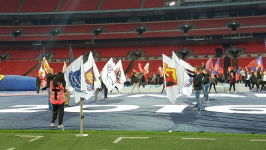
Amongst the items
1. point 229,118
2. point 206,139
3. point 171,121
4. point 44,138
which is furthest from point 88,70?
point 229,118

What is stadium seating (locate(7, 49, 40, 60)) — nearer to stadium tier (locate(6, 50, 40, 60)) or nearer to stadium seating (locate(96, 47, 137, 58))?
stadium tier (locate(6, 50, 40, 60))

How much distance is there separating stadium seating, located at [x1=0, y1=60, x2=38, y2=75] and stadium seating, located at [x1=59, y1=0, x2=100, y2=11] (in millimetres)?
12193

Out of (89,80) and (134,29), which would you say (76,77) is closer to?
(89,80)

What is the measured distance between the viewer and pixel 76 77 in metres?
7.44

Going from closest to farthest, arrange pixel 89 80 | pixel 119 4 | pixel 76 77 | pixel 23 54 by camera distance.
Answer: pixel 76 77 → pixel 89 80 → pixel 23 54 → pixel 119 4

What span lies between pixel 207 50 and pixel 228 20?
6988mm

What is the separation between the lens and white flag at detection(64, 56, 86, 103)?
24.3 feet

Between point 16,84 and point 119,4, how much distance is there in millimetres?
28201

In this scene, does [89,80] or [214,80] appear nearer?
[89,80]

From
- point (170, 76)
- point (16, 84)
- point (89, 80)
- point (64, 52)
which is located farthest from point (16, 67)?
point (89, 80)

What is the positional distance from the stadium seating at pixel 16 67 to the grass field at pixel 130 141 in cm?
3806

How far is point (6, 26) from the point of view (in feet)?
171

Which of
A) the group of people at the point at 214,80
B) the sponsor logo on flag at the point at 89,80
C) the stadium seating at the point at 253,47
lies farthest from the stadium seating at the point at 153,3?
Result: the sponsor logo on flag at the point at 89,80

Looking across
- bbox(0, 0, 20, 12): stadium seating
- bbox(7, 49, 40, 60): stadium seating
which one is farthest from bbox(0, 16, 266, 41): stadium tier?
bbox(0, 0, 20, 12): stadium seating
